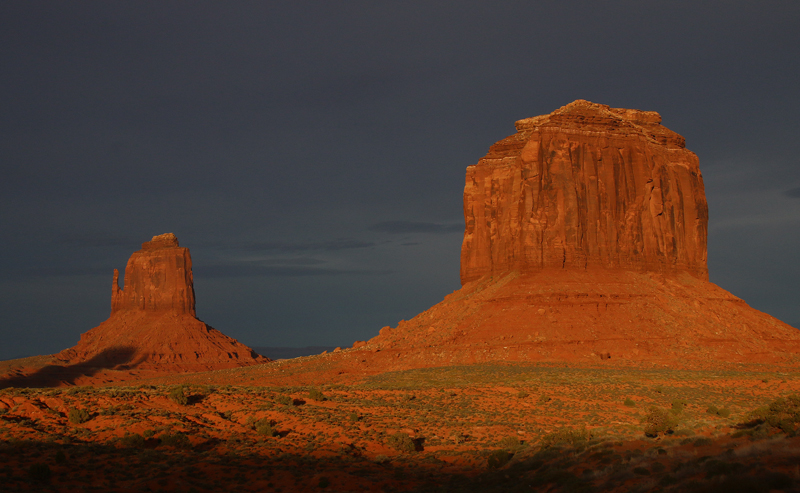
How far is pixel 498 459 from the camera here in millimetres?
24266

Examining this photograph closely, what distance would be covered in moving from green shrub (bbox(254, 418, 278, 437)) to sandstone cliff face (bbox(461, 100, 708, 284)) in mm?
40993

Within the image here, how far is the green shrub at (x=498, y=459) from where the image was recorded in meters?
23.9

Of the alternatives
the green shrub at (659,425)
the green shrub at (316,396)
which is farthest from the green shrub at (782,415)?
the green shrub at (316,396)

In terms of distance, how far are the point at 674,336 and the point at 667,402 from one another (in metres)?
20.8

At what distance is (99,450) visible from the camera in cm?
2264

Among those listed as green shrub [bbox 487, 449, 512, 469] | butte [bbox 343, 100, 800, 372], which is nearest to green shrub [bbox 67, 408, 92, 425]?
green shrub [bbox 487, 449, 512, 469]

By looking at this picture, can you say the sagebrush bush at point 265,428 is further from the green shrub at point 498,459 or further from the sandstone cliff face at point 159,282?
the sandstone cliff face at point 159,282

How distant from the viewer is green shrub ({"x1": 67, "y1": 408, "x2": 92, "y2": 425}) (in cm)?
2509

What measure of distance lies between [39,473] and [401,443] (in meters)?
12.7

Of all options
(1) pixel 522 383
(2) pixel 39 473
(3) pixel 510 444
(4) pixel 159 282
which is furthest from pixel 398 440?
(4) pixel 159 282

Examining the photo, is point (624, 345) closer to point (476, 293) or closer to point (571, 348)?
point (571, 348)

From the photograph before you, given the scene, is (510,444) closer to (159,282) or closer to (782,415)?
(782,415)

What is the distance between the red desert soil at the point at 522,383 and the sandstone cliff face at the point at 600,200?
0.65ft

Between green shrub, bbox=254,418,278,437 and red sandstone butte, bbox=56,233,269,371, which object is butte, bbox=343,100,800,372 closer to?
green shrub, bbox=254,418,278,437
